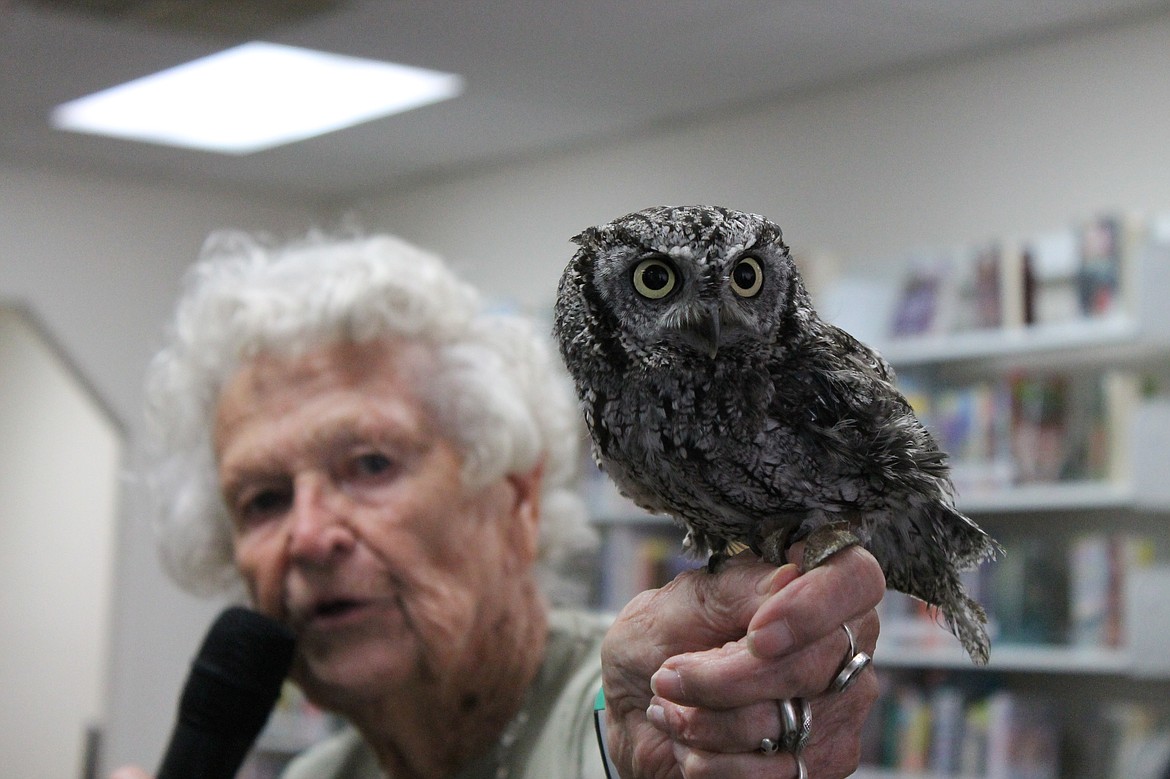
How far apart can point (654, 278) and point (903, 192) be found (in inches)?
151

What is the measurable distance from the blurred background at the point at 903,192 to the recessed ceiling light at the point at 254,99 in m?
0.07

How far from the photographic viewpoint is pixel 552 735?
147 centimetres

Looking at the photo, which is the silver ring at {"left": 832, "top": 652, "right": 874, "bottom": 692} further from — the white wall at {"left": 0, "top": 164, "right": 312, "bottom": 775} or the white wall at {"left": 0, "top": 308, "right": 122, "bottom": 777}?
the white wall at {"left": 0, "top": 308, "right": 122, "bottom": 777}

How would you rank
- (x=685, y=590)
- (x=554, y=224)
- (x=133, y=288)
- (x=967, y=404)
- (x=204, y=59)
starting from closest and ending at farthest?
(x=685, y=590)
(x=967, y=404)
(x=204, y=59)
(x=554, y=224)
(x=133, y=288)

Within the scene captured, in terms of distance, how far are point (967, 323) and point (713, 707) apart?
325 centimetres

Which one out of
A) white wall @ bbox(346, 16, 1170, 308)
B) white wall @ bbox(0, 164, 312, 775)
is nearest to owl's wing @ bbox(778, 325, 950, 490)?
white wall @ bbox(346, 16, 1170, 308)

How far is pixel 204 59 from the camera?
4254 millimetres

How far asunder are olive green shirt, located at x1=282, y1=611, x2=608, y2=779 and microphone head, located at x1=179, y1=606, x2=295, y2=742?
0.30m

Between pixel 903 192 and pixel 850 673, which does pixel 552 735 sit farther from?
pixel 903 192

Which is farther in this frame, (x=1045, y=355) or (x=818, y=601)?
(x=1045, y=355)

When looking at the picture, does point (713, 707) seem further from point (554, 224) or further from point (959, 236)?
point (554, 224)

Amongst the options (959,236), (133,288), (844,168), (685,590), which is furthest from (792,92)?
(685,590)

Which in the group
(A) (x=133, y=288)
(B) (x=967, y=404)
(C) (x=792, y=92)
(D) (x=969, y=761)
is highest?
(C) (x=792, y=92)

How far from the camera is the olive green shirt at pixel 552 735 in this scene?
139 cm
